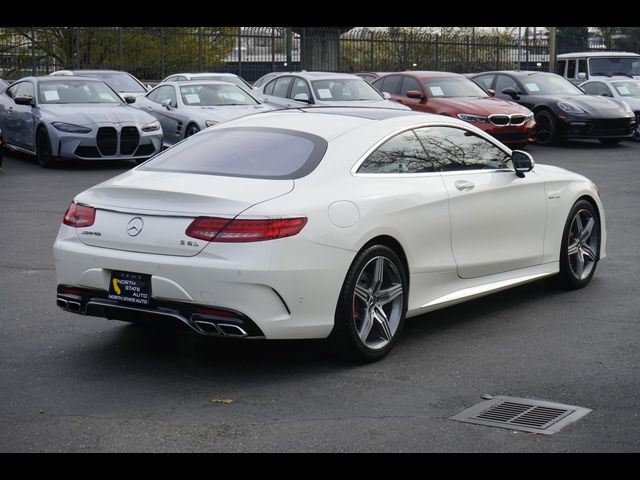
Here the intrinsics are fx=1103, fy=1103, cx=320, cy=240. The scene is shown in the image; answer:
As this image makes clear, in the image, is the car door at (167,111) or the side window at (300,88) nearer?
the car door at (167,111)

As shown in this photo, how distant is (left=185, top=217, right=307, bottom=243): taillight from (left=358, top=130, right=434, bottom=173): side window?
0.88 metres

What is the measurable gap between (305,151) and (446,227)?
3.60ft

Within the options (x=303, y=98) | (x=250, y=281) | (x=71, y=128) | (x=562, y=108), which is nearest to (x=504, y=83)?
(x=562, y=108)

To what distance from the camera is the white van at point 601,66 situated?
29.1 meters

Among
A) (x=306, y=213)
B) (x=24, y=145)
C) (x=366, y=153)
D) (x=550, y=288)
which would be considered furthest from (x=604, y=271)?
(x=24, y=145)

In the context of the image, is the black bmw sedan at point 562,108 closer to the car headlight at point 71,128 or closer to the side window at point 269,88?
the side window at point 269,88

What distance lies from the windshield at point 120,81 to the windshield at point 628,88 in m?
A: 11.3

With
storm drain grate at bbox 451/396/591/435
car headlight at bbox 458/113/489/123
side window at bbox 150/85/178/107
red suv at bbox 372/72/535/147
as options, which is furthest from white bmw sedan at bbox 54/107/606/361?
red suv at bbox 372/72/535/147

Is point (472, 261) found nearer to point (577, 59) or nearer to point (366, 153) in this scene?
point (366, 153)

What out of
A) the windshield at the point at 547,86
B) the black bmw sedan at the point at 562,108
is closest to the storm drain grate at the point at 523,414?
the black bmw sedan at the point at 562,108

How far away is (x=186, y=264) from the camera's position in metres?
5.96

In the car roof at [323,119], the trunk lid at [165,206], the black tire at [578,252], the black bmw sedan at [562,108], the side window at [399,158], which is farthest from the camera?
the black bmw sedan at [562,108]

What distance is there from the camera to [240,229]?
5.96 meters
